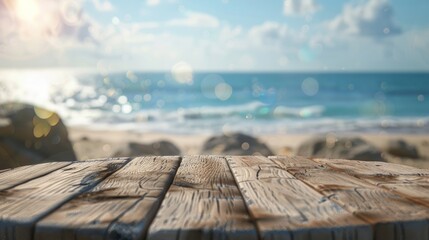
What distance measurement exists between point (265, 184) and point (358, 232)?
513 mm

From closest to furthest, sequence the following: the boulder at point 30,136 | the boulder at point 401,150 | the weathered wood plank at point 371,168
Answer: the weathered wood plank at point 371,168 < the boulder at point 30,136 < the boulder at point 401,150

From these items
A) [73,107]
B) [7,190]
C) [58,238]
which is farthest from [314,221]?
[73,107]

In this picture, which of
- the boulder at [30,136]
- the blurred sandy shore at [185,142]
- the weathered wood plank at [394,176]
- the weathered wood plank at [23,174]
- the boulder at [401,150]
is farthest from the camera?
the blurred sandy shore at [185,142]

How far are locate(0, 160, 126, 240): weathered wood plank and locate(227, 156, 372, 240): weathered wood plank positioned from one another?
52 cm

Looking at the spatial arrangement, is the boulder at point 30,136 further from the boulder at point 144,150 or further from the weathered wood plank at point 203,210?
the weathered wood plank at point 203,210

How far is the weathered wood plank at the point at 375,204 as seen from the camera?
3.27 ft

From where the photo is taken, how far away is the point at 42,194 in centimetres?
132

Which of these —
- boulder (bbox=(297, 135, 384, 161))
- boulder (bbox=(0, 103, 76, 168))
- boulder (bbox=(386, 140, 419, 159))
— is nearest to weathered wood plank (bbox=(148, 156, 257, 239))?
boulder (bbox=(0, 103, 76, 168))

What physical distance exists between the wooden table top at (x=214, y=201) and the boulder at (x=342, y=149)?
6.99 m

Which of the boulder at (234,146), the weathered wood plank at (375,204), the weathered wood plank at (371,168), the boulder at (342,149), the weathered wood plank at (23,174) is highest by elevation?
the weathered wood plank at (23,174)

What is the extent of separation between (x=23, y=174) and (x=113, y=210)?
76 centimetres

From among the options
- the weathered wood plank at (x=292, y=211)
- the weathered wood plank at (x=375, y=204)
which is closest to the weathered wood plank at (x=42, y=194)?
the weathered wood plank at (x=292, y=211)

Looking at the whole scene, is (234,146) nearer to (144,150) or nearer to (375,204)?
(144,150)

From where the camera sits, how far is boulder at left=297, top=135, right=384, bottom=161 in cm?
852
